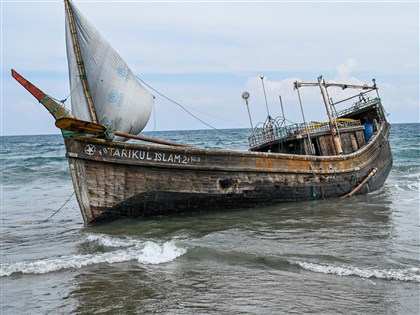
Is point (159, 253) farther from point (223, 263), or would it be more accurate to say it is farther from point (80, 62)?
point (80, 62)

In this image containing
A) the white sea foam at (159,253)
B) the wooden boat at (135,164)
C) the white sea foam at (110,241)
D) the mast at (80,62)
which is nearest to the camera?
the white sea foam at (159,253)

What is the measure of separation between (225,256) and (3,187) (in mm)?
17267

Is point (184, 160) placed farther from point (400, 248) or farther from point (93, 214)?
point (400, 248)

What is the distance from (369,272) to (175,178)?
18.3ft

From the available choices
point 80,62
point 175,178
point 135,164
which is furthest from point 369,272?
point 80,62

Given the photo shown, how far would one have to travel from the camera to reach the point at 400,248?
27.4 ft

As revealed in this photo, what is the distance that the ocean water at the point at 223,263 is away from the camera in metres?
5.88

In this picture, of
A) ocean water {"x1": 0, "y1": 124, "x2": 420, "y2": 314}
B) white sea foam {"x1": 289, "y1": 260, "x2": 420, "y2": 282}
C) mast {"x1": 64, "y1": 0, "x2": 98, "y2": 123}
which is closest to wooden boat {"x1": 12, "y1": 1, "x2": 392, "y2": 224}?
mast {"x1": 64, "y1": 0, "x2": 98, "y2": 123}

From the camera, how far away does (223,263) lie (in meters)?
7.68

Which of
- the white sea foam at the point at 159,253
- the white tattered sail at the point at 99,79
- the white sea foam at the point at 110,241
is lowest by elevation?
the white sea foam at the point at 159,253

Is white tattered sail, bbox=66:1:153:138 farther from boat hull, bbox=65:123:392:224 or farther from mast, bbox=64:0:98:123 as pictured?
boat hull, bbox=65:123:392:224

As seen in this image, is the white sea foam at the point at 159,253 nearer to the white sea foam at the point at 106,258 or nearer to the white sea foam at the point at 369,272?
the white sea foam at the point at 106,258

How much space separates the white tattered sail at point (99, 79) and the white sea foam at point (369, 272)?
6567mm

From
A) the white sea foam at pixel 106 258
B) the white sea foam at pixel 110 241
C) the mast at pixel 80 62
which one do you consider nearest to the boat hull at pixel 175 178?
the white sea foam at pixel 110 241
